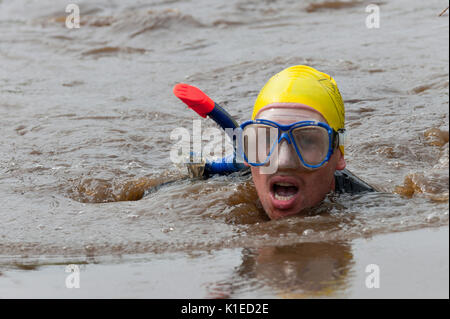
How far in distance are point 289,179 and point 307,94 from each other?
19.9 inches

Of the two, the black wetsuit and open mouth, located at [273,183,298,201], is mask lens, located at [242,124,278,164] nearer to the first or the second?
open mouth, located at [273,183,298,201]

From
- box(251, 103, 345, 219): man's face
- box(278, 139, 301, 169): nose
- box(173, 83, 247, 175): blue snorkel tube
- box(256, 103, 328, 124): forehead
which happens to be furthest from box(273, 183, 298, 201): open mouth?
box(173, 83, 247, 175): blue snorkel tube

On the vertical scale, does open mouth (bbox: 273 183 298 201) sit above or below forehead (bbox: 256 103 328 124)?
below

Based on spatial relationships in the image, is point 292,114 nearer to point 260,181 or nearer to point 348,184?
point 260,181

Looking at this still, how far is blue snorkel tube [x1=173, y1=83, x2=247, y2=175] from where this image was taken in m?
4.27

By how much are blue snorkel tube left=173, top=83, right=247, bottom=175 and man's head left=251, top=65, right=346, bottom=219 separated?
0.34 metres

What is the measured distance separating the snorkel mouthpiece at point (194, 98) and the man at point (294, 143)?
1.10ft

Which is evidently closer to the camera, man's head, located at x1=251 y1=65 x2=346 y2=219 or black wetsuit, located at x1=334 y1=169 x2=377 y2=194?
man's head, located at x1=251 y1=65 x2=346 y2=219

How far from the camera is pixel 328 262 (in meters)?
3.22

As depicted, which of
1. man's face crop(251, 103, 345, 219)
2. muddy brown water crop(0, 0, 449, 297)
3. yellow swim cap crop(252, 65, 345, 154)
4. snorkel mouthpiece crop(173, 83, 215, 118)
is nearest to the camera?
muddy brown water crop(0, 0, 449, 297)

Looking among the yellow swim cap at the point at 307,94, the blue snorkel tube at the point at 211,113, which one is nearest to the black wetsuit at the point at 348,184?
the yellow swim cap at the point at 307,94

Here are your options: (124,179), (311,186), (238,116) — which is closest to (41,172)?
(124,179)
